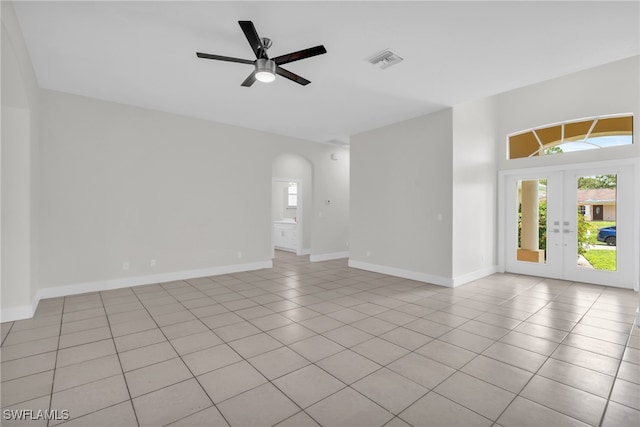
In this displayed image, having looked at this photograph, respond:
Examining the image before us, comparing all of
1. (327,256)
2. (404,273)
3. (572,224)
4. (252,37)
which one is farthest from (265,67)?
(572,224)

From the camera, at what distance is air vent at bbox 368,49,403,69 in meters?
3.14

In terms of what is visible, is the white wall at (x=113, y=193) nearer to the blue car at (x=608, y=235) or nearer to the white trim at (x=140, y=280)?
the white trim at (x=140, y=280)

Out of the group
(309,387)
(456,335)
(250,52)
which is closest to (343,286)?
(456,335)

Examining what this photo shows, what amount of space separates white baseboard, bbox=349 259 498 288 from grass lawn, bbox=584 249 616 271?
4.76 ft

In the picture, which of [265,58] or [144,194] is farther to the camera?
[144,194]

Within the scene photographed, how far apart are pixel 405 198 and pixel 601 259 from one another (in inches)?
131

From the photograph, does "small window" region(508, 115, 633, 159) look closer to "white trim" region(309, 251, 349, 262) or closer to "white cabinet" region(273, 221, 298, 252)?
"white trim" region(309, 251, 349, 262)

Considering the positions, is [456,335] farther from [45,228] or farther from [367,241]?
[45,228]

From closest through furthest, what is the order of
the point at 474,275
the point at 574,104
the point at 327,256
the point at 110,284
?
the point at 110,284 < the point at 574,104 < the point at 474,275 < the point at 327,256

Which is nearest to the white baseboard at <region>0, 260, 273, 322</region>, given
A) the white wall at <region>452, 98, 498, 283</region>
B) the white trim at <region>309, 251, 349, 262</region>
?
the white trim at <region>309, 251, 349, 262</region>

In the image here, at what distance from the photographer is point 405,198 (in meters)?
5.50

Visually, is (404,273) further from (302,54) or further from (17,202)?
(17,202)

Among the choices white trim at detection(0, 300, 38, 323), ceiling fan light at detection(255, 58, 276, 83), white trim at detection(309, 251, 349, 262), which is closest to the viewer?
ceiling fan light at detection(255, 58, 276, 83)

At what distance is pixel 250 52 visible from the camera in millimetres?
3172
